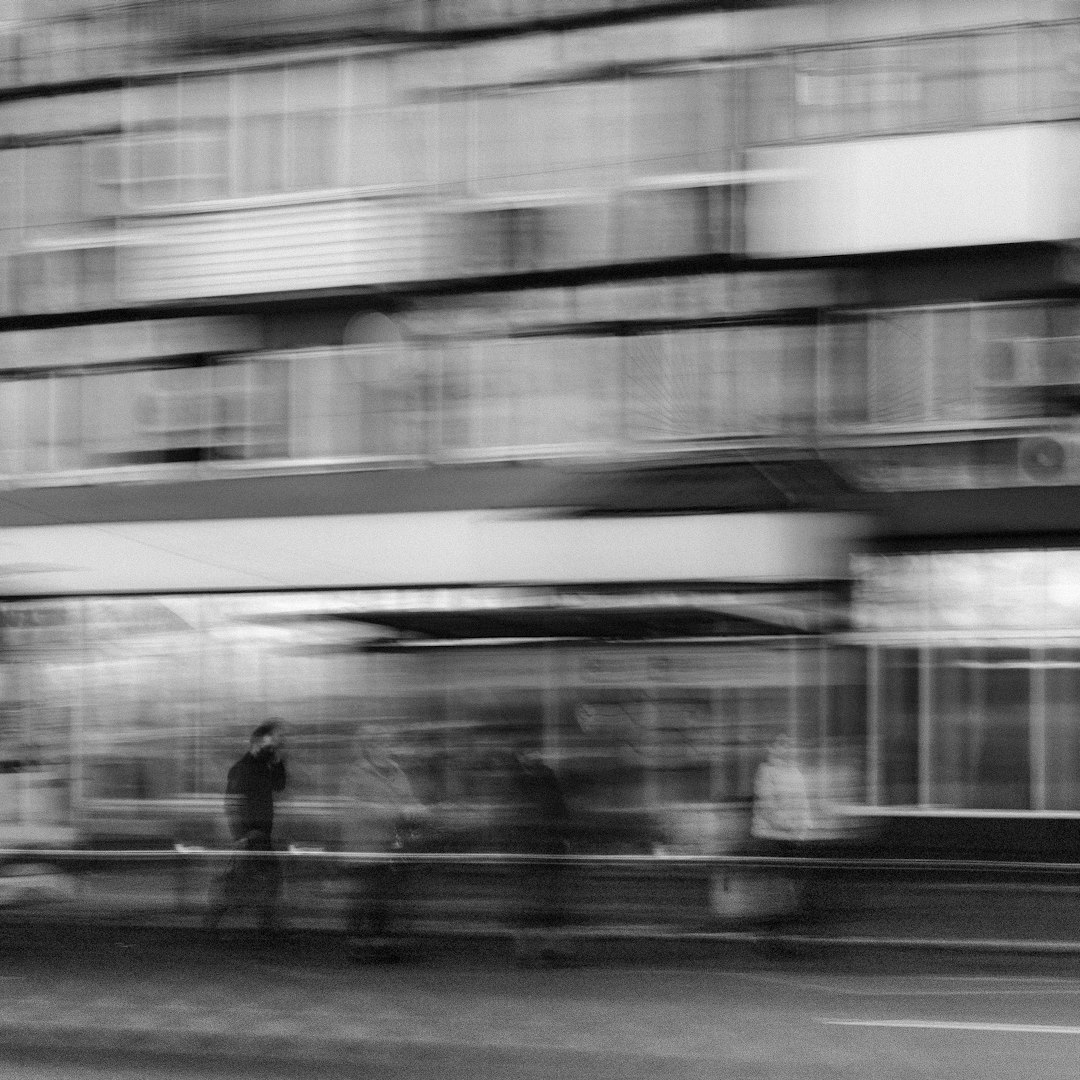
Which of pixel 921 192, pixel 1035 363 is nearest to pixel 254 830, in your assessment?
pixel 921 192

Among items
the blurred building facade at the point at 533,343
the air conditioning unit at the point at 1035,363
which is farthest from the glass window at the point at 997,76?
the air conditioning unit at the point at 1035,363

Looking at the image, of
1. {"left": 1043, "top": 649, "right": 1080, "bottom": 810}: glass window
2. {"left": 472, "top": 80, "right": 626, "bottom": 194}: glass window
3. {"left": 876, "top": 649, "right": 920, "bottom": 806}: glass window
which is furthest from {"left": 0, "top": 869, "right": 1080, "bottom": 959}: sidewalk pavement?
{"left": 472, "top": 80, "right": 626, "bottom": 194}: glass window

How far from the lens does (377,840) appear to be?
1201 cm

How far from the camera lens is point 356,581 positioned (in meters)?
17.3

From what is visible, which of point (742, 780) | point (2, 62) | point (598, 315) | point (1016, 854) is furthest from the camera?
point (2, 62)

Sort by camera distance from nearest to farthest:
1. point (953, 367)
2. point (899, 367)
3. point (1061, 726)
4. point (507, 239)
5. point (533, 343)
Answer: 1. point (1061, 726)
2. point (953, 367)
3. point (899, 367)
4. point (507, 239)
5. point (533, 343)

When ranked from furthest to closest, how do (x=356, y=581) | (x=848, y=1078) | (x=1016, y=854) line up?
(x=356, y=581) → (x=1016, y=854) → (x=848, y=1078)

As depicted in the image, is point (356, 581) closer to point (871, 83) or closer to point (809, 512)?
point (809, 512)

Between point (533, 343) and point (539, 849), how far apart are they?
8195mm

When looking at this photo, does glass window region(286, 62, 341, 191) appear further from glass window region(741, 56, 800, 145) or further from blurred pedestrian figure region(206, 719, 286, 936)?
blurred pedestrian figure region(206, 719, 286, 936)

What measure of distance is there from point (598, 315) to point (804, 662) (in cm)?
698

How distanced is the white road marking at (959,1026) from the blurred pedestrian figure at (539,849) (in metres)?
2.24

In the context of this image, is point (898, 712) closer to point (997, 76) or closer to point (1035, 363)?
point (1035, 363)

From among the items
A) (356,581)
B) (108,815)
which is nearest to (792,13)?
(356,581)
